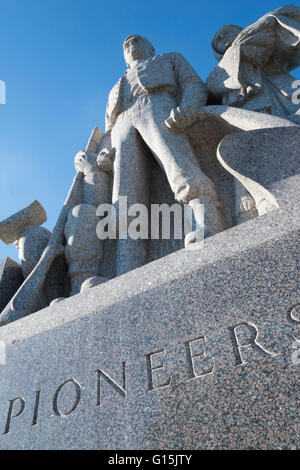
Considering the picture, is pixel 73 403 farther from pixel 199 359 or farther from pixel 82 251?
pixel 82 251

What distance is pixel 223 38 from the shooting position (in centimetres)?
530

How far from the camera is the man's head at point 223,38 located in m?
A: 5.27

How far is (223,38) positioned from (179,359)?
428cm

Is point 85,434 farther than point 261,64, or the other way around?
point 261,64

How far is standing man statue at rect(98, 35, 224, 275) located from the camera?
380 centimetres

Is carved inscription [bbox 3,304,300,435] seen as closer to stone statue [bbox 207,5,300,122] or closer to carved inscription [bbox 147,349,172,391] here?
carved inscription [bbox 147,349,172,391]

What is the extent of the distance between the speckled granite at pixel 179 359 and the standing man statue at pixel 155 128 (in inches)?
30.6

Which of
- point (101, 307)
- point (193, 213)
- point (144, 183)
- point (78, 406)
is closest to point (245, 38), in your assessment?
point (144, 183)

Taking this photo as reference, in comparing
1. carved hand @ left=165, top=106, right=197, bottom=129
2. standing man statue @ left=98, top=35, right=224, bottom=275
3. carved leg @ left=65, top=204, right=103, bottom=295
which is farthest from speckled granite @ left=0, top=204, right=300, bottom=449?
carved hand @ left=165, top=106, right=197, bottom=129

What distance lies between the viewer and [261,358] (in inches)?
85.0

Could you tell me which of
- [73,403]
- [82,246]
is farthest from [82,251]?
[73,403]
